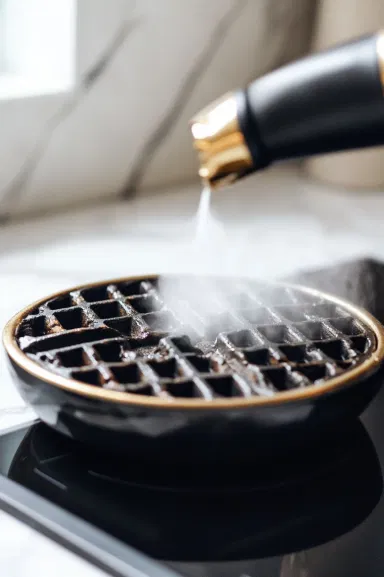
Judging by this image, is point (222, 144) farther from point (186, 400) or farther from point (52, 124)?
point (52, 124)

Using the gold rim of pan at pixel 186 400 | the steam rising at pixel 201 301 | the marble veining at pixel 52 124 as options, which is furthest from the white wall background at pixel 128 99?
the gold rim of pan at pixel 186 400

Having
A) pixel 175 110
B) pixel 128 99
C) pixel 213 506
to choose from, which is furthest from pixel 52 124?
pixel 213 506

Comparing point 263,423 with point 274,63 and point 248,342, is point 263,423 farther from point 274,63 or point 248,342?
point 274,63

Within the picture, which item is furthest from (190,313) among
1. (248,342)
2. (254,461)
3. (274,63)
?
(274,63)

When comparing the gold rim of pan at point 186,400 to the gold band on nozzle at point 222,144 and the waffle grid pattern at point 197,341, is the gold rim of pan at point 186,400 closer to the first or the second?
the waffle grid pattern at point 197,341

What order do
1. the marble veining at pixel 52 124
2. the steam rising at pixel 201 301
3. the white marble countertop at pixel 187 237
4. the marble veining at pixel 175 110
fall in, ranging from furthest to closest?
the marble veining at pixel 175 110 < the marble veining at pixel 52 124 < the white marble countertop at pixel 187 237 < the steam rising at pixel 201 301

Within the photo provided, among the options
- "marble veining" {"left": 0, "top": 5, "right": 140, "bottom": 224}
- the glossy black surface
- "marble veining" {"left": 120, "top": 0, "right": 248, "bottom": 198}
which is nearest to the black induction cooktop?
the glossy black surface
